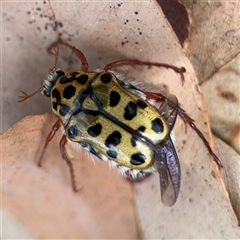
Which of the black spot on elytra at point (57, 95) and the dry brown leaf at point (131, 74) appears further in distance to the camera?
the black spot on elytra at point (57, 95)

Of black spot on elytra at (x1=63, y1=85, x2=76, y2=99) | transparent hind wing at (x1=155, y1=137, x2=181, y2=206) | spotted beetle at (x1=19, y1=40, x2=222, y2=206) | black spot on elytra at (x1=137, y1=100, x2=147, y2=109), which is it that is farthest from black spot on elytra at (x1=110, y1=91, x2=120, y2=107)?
transparent hind wing at (x1=155, y1=137, x2=181, y2=206)

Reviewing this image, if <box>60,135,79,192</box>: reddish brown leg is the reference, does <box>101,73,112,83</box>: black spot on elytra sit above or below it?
above

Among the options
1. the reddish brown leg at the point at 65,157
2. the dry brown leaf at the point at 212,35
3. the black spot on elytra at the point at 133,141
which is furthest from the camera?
the reddish brown leg at the point at 65,157

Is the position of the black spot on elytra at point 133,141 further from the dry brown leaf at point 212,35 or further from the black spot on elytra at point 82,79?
the dry brown leaf at point 212,35

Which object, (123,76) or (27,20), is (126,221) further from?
(27,20)

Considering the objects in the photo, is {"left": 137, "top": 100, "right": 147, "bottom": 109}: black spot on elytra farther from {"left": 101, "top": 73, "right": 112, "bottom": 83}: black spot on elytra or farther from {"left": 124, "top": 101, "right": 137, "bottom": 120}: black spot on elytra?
{"left": 101, "top": 73, "right": 112, "bottom": 83}: black spot on elytra

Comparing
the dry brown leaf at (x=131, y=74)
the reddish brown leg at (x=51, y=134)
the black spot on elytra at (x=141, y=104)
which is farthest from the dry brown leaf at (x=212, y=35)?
the reddish brown leg at (x=51, y=134)

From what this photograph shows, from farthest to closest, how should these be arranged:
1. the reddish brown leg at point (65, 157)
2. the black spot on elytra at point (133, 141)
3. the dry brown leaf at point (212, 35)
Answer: the reddish brown leg at point (65, 157)
the dry brown leaf at point (212, 35)
the black spot on elytra at point (133, 141)

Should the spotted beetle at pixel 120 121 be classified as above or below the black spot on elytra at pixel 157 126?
below
